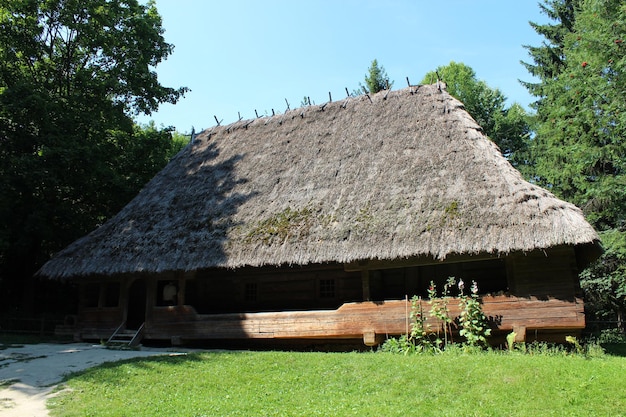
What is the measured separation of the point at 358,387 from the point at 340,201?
6.36 metres

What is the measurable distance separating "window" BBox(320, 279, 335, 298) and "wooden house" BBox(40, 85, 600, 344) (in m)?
0.04

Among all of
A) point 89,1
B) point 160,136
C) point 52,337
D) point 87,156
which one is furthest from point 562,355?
point 89,1

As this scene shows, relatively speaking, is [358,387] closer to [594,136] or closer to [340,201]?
[340,201]

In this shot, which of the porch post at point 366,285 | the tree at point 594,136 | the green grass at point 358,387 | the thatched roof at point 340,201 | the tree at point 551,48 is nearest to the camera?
the green grass at point 358,387

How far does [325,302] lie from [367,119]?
6.69m

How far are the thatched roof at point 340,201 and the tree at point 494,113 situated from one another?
40.0ft

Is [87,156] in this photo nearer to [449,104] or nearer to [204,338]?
[204,338]

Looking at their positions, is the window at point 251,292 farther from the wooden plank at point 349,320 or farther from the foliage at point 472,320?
the foliage at point 472,320

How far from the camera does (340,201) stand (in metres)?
13.2

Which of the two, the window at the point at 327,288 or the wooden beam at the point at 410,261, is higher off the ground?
the wooden beam at the point at 410,261

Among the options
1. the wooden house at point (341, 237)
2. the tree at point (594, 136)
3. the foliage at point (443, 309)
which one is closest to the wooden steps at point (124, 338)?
the wooden house at point (341, 237)

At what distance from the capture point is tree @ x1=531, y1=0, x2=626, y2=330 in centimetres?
1631

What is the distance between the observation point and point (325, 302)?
45.9 feet

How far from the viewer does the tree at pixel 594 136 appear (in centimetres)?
1631
